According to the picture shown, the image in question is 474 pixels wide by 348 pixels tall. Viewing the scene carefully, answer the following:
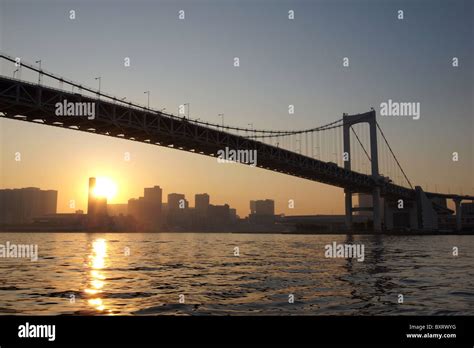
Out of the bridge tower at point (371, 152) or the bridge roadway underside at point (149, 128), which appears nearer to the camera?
the bridge roadway underside at point (149, 128)

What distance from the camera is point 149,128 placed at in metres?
55.1

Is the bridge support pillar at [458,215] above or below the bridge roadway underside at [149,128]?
below

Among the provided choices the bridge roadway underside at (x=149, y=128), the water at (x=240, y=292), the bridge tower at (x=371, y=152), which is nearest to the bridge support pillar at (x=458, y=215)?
the bridge tower at (x=371, y=152)

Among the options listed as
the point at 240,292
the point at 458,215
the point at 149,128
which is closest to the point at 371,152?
the point at 458,215

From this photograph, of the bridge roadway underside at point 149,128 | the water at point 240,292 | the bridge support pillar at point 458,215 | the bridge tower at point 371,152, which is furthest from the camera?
the bridge support pillar at point 458,215

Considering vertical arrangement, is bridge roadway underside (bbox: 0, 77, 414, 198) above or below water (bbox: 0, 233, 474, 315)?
above

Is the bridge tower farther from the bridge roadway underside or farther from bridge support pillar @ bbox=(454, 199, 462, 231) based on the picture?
bridge support pillar @ bbox=(454, 199, 462, 231)

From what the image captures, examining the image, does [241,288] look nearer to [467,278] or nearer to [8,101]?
[467,278]

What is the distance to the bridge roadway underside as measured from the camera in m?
42.7

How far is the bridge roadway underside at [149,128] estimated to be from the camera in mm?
42656

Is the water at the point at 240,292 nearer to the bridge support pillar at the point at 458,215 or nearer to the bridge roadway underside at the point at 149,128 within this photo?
the bridge roadway underside at the point at 149,128

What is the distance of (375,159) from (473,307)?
9447 centimetres

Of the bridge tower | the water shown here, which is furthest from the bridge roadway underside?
the water
